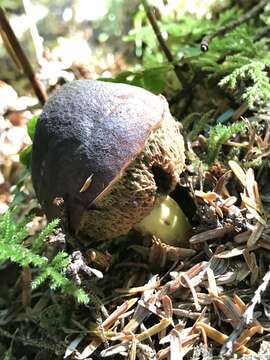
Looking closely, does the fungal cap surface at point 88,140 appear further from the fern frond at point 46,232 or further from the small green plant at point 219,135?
the small green plant at point 219,135

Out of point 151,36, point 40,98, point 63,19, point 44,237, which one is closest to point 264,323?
point 44,237

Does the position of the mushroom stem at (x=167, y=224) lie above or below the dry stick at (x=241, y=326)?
above

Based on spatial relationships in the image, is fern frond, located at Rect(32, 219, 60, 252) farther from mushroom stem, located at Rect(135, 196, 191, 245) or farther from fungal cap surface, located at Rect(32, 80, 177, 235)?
mushroom stem, located at Rect(135, 196, 191, 245)

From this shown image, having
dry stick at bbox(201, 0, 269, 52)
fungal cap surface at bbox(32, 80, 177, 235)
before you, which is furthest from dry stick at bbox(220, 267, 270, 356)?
dry stick at bbox(201, 0, 269, 52)

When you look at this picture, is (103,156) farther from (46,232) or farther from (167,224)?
(167,224)

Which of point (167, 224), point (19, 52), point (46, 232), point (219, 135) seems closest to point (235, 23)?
point (219, 135)

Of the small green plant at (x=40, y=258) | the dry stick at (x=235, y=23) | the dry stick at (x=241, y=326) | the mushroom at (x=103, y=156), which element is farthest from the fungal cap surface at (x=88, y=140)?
the dry stick at (x=235, y=23)

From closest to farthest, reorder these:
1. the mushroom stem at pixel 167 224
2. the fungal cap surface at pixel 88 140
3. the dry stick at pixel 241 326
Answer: the dry stick at pixel 241 326 < the fungal cap surface at pixel 88 140 < the mushroom stem at pixel 167 224

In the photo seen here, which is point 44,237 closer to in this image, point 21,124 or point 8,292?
point 8,292
